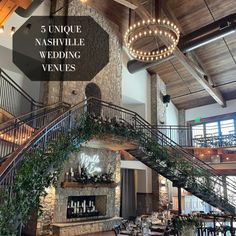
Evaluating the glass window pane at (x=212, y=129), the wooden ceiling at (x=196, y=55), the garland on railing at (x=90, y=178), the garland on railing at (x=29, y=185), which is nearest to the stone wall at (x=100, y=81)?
the wooden ceiling at (x=196, y=55)

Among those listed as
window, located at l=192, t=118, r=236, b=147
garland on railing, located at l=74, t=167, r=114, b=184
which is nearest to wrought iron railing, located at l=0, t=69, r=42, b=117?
garland on railing, located at l=74, t=167, r=114, b=184

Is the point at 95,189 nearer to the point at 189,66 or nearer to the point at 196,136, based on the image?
the point at 189,66

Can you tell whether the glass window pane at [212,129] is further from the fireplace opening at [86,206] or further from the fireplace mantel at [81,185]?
the fireplace opening at [86,206]

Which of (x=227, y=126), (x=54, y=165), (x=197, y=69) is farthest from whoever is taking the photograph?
(x=227, y=126)

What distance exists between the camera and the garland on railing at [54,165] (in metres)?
4.05

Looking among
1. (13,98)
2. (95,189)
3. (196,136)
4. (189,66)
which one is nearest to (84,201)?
(95,189)

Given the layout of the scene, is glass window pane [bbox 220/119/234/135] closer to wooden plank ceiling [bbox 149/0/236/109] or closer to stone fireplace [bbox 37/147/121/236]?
wooden plank ceiling [bbox 149/0/236/109]

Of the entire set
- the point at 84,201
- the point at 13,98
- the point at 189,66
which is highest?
the point at 189,66

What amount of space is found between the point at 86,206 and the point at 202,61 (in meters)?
9.42

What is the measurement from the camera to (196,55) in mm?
12914

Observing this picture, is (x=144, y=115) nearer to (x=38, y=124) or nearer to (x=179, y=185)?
(x=179, y=185)

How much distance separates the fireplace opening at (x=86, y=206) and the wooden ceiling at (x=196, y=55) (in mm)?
7776

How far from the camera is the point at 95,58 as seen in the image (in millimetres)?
10875

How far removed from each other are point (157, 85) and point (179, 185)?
21.4 feet
